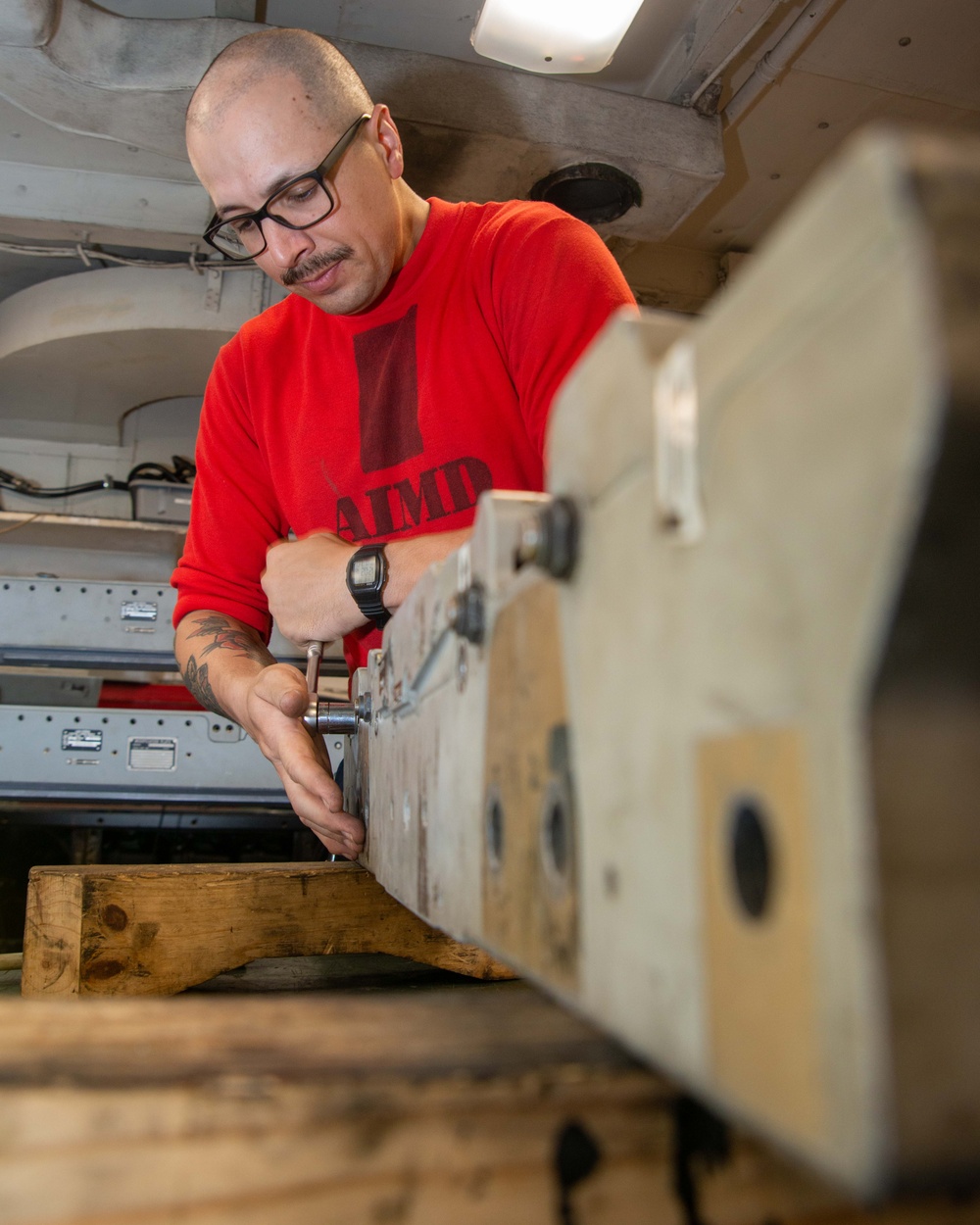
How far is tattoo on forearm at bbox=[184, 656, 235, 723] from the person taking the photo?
1.67 m

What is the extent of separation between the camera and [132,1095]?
1.10 feet

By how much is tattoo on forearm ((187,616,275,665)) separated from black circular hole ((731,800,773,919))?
A: 143 cm

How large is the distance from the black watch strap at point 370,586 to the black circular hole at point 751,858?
0.96 m

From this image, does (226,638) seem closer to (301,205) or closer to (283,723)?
(283,723)

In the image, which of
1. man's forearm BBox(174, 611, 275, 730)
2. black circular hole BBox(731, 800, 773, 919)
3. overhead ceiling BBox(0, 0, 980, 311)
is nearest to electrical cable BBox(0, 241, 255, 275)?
overhead ceiling BBox(0, 0, 980, 311)

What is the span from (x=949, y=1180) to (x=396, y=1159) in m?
0.19

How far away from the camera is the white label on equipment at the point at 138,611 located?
2896mm

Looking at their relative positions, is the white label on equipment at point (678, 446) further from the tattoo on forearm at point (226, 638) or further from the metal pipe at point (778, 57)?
the metal pipe at point (778, 57)

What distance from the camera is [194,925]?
1.21 m

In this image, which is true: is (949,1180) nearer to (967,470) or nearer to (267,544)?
(967,470)

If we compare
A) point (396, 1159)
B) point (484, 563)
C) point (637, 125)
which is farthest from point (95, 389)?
point (396, 1159)

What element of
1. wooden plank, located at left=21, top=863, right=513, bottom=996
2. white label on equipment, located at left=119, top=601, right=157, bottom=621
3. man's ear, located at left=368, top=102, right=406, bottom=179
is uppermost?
man's ear, located at left=368, top=102, right=406, bottom=179

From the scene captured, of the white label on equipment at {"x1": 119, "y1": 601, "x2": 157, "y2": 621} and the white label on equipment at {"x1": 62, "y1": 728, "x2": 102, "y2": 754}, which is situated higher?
the white label on equipment at {"x1": 119, "y1": 601, "x2": 157, "y2": 621}

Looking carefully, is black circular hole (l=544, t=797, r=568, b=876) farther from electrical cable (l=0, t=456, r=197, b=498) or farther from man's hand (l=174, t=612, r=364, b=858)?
electrical cable (l=0, t=456, r=197, b=498)
